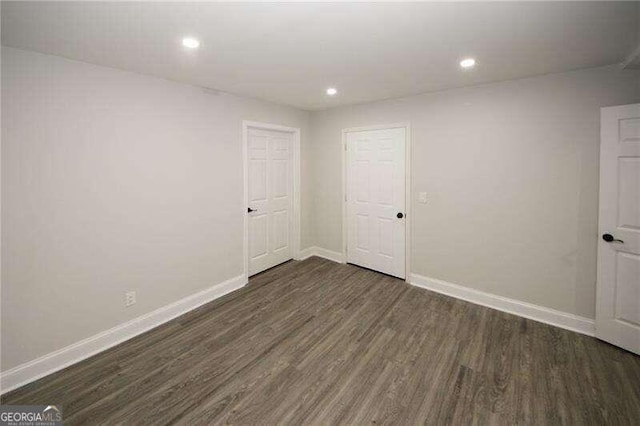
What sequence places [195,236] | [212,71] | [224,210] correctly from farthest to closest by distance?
[224,210] → [195,236] → [212,71]

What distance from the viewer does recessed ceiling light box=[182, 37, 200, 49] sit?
1995 millimetres

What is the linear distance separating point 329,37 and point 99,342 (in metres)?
3.15

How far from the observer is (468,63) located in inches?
97.9

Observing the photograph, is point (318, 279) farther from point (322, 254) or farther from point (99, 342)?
point (99, 342)

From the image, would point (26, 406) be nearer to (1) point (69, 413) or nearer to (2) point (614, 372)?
(1) point (69, 413)

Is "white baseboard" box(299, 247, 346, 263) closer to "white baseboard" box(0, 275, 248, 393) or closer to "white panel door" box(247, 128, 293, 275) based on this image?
"white panel door" box(247, 128, 293, 275)

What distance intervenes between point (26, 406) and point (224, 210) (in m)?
2.25

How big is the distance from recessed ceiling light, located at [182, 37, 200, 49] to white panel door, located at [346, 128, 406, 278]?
2.59 metres

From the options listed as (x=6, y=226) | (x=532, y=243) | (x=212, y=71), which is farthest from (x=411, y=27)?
(x=6, y=226)

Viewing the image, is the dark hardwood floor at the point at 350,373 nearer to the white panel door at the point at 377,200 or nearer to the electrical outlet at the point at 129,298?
the electrical outlet at the point at 129,298

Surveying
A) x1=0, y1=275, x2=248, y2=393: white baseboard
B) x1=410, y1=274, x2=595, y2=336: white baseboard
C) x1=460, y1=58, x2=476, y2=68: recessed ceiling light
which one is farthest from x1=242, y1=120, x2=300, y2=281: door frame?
x1=460, y1=58, x2=476, y2=68: recessed ceiling light

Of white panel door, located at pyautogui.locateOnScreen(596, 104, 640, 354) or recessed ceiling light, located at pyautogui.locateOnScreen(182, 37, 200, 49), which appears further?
white panel door, located at pyautogui.locateOnScreen(596, 104, 640, 354)

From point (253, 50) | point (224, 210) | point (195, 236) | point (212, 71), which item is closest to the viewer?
point (253, 50)

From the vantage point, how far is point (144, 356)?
8.02 feet
